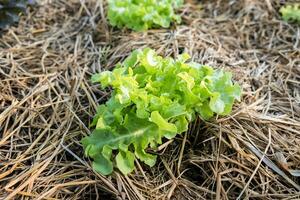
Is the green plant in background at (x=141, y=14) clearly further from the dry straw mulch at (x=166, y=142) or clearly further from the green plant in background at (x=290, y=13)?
the green plant in background at (x=290, y=13)

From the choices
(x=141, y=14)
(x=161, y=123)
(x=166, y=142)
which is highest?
(x=141, y=14)

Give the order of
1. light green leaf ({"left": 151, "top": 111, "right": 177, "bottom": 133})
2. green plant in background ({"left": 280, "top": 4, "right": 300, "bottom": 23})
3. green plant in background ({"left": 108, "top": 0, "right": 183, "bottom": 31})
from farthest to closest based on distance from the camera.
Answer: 1. green plant in background ({"left": 280, "top": 4, "right": 300, "bottom": 23})
2. green plant in background ({"left": 108, "top": 0, "right": 183, "bottom": 31})
3. light green leaf ({"left": 151, "top": 111, "right": 177, "bottom": 133})

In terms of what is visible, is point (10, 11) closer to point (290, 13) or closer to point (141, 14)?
point (141, 14)

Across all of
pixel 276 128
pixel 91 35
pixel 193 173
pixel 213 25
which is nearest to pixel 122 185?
pixel 193 173

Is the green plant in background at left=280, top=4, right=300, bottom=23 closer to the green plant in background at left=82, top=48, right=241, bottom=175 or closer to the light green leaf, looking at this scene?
the green plant in background at left=82, top=48, right=241, bottom=175

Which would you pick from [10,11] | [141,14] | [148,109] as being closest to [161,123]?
[148,109]

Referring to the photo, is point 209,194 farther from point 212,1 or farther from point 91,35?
point 212,1

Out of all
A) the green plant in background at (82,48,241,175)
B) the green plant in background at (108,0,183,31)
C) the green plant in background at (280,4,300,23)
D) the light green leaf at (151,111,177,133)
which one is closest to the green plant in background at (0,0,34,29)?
the green plant in background at (108,0,183,31)
